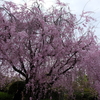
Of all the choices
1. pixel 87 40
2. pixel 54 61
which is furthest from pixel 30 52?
pixel 87 40

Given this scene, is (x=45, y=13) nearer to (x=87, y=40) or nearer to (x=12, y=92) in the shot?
(x=87, y=40)

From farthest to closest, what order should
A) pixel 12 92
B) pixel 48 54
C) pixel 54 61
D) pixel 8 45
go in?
pixel 12 92
pixel 54 61
pixel 48 54
pixel 8 45

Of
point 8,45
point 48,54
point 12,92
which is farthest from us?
point 12,92

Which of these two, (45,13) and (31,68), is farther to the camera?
(45,13)

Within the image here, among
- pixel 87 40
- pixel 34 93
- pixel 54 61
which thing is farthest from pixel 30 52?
pixel 87 40

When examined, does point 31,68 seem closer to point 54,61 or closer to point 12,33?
point 54,61

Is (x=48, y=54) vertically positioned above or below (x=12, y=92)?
above

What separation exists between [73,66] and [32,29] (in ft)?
6.81

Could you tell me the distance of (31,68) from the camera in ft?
17.9

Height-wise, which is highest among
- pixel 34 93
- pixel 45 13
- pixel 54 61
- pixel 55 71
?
pixel 45 13

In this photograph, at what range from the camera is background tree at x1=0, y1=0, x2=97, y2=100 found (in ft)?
17.1

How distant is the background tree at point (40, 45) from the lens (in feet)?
17.1

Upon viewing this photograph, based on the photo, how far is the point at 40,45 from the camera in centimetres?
544

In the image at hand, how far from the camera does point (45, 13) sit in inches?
242
